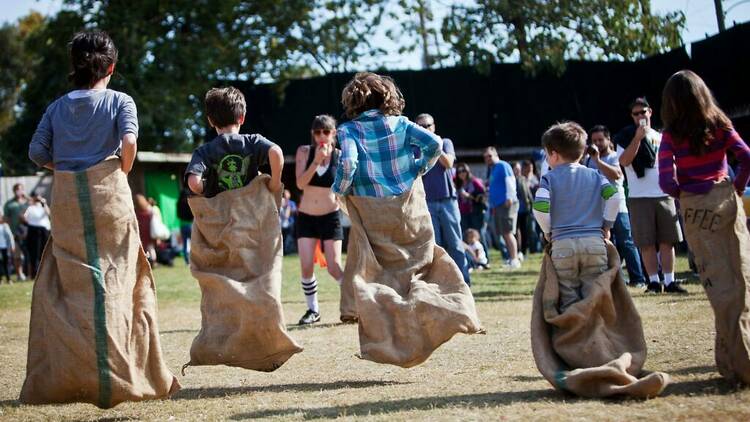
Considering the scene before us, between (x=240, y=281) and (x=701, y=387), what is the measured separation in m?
2.89

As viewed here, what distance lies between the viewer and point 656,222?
10000 mm

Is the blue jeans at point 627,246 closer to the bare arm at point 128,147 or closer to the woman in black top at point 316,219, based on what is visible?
the woman in black top at point 316,219

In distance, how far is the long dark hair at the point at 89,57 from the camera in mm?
5371

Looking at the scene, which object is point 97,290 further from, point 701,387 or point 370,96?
point 701,387

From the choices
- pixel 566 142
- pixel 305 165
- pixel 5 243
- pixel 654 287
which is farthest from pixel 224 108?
pixel 5 243

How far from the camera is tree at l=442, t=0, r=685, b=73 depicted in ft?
76.3

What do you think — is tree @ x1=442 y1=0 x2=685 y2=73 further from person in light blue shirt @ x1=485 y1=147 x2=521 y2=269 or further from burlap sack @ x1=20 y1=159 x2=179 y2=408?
burlap sack @ x1=20 y1=159 x2=179 y2=408

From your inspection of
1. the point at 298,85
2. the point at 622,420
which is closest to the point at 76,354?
the point at 622,420

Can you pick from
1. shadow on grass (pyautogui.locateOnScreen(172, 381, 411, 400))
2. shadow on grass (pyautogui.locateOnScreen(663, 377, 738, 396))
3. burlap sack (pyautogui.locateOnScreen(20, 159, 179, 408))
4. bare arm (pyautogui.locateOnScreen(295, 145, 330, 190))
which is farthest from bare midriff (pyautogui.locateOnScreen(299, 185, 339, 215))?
shadow on grass (pyautogui.locateOnScreen(663, 377, 738, 396))

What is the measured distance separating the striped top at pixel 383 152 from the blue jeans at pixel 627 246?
5.09 metres

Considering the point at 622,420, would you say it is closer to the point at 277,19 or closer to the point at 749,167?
the point at 749,167

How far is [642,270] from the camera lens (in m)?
11.5

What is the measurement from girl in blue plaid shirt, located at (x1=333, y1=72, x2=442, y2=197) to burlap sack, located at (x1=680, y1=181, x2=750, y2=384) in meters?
1.78

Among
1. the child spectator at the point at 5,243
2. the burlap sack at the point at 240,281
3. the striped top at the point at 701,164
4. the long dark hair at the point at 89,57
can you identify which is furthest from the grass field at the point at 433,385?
the child spectator at the point at 5,243
